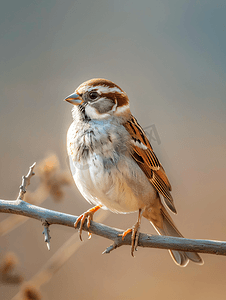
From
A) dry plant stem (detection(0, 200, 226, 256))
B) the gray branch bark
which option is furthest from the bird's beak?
dry plant stem (detection(0, 200, 226, 256))

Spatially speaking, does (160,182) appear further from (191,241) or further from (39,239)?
(39,239)

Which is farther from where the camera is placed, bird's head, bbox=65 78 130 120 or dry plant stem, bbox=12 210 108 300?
bird's head, bbox=65 78 130 120

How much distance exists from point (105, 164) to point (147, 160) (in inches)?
11.7

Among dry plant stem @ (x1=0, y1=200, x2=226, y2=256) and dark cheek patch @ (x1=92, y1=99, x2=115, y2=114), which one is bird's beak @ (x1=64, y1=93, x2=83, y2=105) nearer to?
dark cheek patch @ (x1=92, y1=99, x2=115, y2=114)

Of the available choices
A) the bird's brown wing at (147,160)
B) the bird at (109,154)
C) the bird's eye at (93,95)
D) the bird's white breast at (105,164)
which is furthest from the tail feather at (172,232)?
the bird's eye at (93,95)

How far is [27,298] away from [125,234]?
1.58 ft

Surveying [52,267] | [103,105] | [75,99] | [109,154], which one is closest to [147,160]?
[109,154]

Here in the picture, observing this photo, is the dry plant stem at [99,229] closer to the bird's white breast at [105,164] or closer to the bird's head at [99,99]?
the bird's white breast at [105,164]

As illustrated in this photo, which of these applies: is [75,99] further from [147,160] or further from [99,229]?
[99,229]

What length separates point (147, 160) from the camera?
5.12 ft

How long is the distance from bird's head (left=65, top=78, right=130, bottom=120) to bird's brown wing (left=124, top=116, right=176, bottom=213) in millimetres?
113

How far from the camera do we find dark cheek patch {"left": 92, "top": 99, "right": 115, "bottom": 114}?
1.43 meters

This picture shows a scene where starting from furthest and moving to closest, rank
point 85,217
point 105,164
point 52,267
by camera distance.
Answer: point 85,217
point 105,164
point 52,267

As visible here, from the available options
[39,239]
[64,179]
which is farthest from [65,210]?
[64,179]
